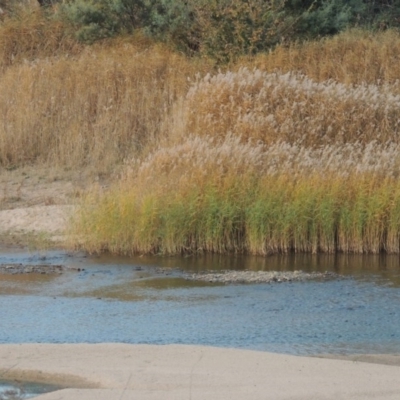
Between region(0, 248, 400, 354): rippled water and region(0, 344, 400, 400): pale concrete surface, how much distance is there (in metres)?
0.98

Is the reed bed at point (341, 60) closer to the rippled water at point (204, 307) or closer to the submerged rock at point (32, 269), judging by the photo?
the rippled water at point (204, 307)

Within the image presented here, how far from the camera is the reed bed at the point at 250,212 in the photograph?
14.6 m

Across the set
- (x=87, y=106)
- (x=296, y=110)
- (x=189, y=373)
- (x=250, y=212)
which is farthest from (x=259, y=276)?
(x=87, y=106)

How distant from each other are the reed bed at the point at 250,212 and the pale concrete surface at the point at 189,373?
584 cm

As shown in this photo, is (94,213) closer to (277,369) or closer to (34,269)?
(34,269)

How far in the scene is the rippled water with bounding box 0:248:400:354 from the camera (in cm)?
967

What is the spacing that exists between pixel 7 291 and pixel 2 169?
795cm

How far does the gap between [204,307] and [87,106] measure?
1061cm

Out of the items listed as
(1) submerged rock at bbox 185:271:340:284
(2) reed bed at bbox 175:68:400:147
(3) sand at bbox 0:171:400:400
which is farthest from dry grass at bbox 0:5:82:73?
(3) sand at bbox 0:171:400:400

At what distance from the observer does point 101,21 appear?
2578cm

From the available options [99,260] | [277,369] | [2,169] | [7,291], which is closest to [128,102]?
[2,169]

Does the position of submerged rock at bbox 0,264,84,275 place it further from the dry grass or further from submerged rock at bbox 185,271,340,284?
the dry grass

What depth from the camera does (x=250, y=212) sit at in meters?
14.6

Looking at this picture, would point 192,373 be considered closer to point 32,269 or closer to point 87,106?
point 32,269
